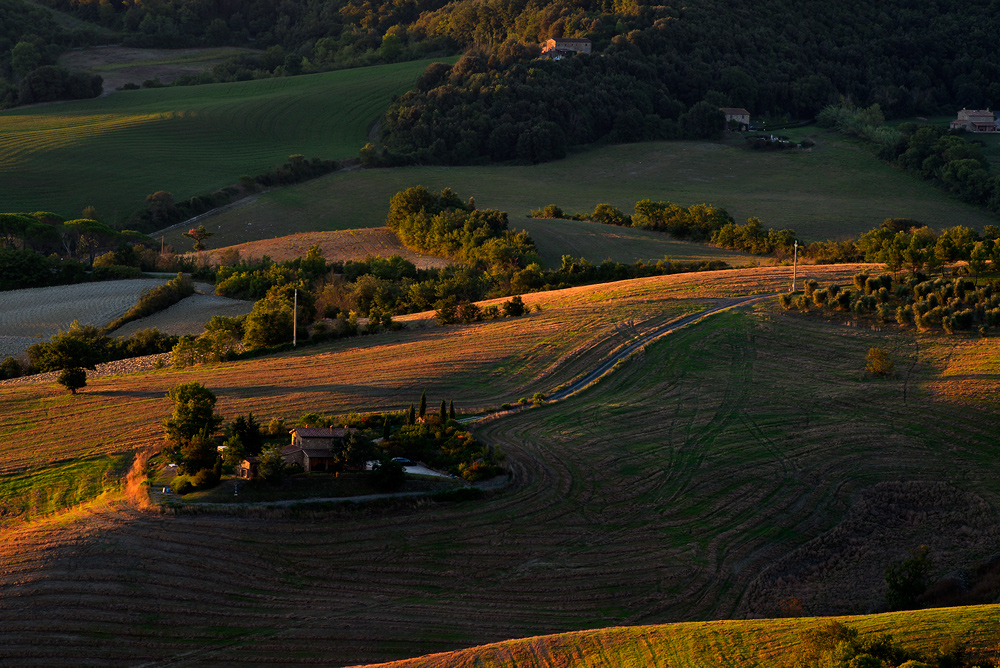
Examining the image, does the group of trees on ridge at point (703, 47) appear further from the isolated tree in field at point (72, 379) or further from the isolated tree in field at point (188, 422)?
the isolated tree in field at point (188, 422)

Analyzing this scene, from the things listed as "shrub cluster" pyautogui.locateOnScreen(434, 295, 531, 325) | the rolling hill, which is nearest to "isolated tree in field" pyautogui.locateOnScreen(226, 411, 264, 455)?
"shrub cluster" pyautogui.locateOnScreen(434, 295, 531, 325)

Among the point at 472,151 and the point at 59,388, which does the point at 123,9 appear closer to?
the point at 472,151

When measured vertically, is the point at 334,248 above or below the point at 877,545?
above

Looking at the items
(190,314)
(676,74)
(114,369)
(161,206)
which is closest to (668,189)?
(676,74)

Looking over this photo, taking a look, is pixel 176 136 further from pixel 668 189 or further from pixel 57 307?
pixel 668 189

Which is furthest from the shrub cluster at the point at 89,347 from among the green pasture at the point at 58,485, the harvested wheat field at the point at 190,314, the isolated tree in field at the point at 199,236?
the isolated tree in field at the point at 199,236

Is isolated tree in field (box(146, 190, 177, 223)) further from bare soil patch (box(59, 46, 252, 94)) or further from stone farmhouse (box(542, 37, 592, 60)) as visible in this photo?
stone farmhouse (box(542, 37, 592, 60))

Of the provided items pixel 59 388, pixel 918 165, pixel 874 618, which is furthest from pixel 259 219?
pixel 874 618
